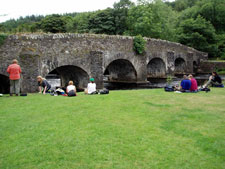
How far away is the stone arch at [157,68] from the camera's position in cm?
3084

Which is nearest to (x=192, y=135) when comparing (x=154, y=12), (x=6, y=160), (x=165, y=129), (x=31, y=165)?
(x=165, y=129)

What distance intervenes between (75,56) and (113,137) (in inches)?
521

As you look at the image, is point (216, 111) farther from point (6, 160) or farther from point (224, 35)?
point (224, 35)

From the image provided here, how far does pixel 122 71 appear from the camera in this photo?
27.0 metres

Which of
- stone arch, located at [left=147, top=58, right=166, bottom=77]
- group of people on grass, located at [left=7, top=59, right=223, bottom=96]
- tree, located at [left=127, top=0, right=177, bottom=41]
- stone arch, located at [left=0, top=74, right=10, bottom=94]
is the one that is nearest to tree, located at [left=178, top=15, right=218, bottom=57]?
tree, located at [left=127, top=0, right=177, bottom=41]

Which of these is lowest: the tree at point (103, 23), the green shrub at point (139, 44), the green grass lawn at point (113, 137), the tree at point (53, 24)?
the green grass lawn at point (113, 137)

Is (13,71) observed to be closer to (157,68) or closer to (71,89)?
(71,89)

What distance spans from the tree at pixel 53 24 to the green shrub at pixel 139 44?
4114 cm

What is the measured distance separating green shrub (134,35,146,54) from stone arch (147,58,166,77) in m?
6.74

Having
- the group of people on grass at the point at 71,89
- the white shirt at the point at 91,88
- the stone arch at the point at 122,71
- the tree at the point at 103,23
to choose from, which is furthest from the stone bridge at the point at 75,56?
the tree at the point at 103,23

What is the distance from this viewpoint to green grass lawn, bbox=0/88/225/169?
13.3ft

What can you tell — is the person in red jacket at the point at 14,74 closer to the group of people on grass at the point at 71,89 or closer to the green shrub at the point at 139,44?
the group of people on grass at the point at 71,89

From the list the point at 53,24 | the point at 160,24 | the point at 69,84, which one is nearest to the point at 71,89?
the point at 69,84

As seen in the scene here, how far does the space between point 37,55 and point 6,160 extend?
456 inches
